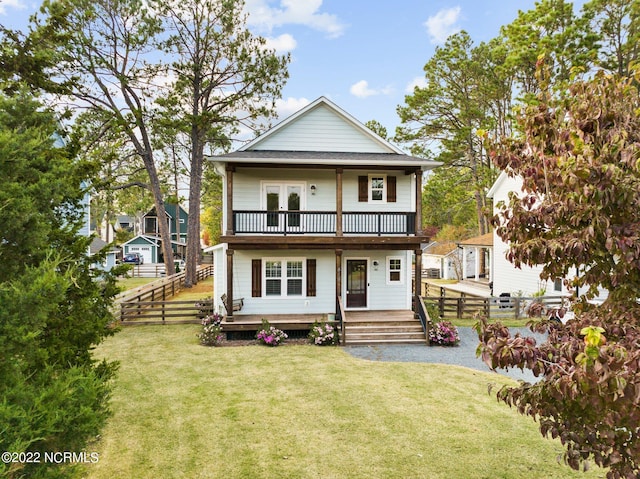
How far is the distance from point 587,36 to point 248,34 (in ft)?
63.1

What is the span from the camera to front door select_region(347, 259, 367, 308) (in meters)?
14.3

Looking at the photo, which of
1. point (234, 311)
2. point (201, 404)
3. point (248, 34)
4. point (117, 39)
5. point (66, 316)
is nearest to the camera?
point (66, 316)

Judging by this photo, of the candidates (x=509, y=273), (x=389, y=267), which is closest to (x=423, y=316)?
(x=389, y=267)

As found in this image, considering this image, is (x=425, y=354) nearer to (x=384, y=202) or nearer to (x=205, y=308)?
(x=384, y=202)

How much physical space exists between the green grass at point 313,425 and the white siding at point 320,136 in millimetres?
8463

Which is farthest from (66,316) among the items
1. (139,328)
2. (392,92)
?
(392,92)

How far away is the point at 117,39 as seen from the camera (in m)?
21.0

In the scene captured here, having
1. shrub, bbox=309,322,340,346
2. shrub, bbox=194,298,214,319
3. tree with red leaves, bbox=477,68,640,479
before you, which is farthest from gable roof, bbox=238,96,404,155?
tree with red leaves, bbox=477,68,640,479

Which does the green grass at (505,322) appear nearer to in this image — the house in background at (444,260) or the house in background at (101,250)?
the house in background at (101,250)

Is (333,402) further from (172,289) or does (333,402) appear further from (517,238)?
(172,289)

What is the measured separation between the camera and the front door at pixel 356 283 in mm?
14344

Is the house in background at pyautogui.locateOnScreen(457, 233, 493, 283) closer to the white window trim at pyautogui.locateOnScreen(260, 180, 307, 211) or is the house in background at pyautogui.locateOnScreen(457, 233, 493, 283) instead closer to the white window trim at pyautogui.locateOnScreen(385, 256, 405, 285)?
the white window trim at pyautogui.locateOnScreen(385, 256, 405, 285)

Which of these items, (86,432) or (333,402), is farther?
(333,402)

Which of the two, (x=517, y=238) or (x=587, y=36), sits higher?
(x=587, y=36)
